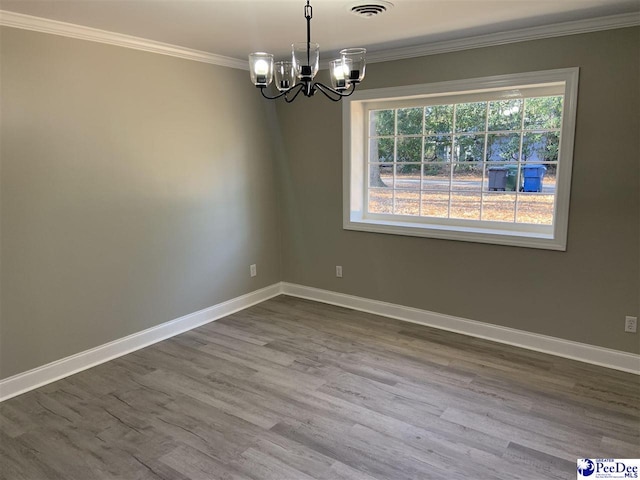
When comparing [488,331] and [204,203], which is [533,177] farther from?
[204,203]

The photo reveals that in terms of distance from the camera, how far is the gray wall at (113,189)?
9.13 feet

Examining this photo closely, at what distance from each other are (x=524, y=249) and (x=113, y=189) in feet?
10.3

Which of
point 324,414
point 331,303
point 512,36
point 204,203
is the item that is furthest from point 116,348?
point 512,36

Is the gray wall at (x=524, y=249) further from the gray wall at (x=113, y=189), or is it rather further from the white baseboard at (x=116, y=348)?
A: the white baseboard at (x=116, y=348)

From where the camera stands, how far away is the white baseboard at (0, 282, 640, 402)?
9.87 ft

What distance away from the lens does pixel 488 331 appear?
363 cm

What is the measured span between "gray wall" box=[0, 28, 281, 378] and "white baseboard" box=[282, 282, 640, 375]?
0.97m

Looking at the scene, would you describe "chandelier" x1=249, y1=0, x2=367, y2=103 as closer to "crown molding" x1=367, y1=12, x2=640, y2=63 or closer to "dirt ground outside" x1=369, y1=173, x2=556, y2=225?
"crown molding" x1=367, y1=12, x2=640, y2=63

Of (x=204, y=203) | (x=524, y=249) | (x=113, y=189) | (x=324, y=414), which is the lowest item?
(x=324, y=414)

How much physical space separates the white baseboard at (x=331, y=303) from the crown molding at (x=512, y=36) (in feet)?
7.17

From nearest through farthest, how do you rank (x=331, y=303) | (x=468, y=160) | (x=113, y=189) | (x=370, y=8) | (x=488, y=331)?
(x=370, y=8), (x=113, y=189), (x=488, y=331), (x=468, y=160), (x=331, y=303)

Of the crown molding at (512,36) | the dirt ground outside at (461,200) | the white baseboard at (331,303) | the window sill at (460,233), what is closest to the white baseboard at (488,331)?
the white baseboard at (331,303)

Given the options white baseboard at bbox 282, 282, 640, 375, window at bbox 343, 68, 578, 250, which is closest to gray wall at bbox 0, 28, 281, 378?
white baseboard at bbox 282, 282, 640, 375

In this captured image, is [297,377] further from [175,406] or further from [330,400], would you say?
[175,406]
